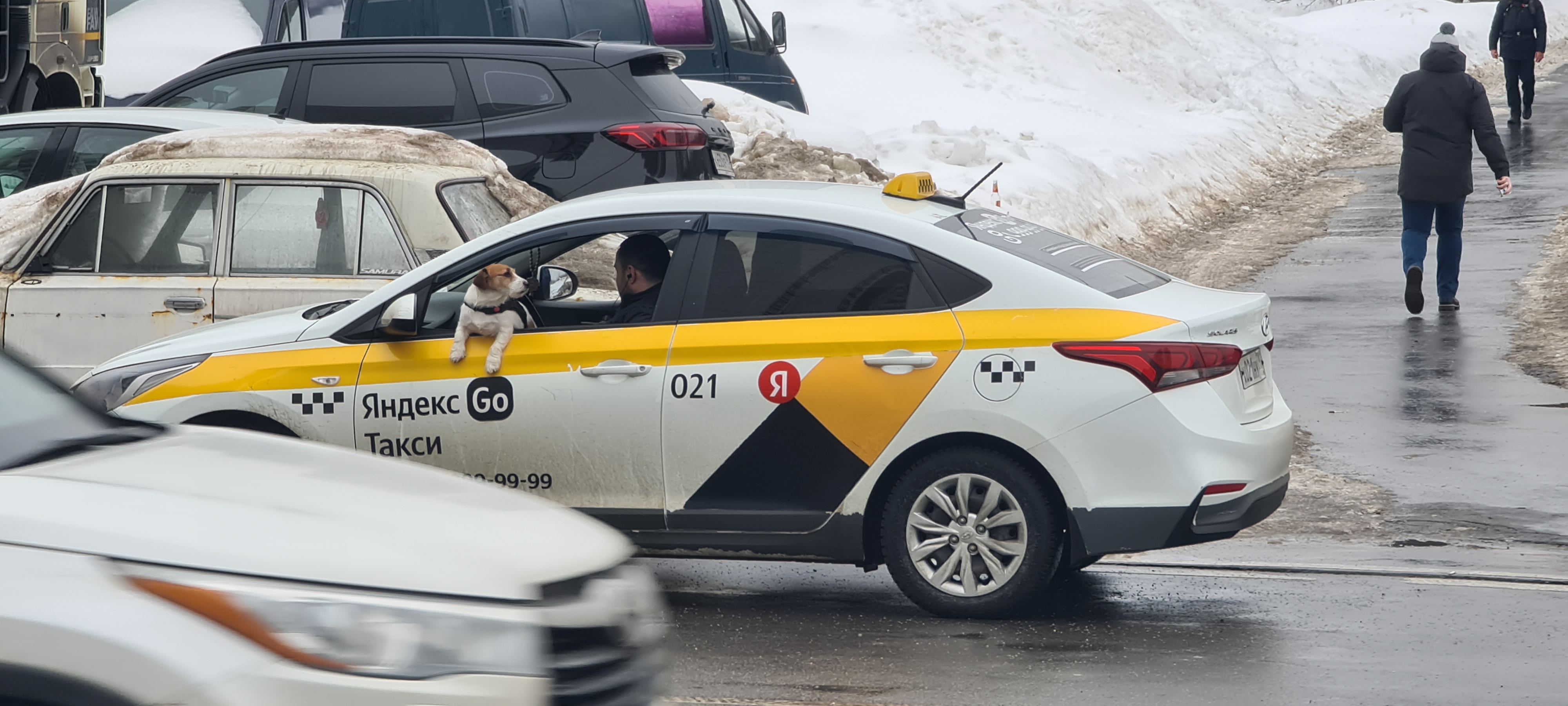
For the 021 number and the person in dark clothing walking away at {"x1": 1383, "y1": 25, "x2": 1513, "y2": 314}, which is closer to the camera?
the 021 number

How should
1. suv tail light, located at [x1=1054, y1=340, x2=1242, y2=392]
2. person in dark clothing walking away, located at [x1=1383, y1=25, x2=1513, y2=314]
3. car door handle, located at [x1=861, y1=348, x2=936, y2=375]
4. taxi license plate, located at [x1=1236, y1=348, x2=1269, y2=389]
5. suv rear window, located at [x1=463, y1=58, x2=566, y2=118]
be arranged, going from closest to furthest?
suv tail light, located at [x1=1054, y1=340, x2=1242, y2=392] → car door handle, located at [x1=861, y1=348, x2=936, y2=375] → taxi license plate, located at [x1=1236, y1=348, x2=1269, y2=389] → suv rear window, located at [x1=463, y1=58, x2=566, y2=118] → person in dark clothing walking away, located at [x1=1383, y1=25, x2=1513, y2=314]

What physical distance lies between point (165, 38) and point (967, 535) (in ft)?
53.6

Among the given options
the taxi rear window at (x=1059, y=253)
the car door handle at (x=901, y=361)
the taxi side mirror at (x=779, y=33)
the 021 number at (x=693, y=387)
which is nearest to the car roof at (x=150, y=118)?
the 021 number at (x=693, y=387)

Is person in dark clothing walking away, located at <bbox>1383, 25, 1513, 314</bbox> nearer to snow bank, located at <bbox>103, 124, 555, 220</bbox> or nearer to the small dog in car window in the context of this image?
snow bank, located at <bbox>103, 124, 555, 220</bbox>

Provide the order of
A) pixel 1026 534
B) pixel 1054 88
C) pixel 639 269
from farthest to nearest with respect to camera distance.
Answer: pixel 1054 88 → pixel 639 269 → pixel 1026 534

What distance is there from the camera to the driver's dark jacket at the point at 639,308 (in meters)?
6.16

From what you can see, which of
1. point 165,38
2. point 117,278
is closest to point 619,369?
point 117,278

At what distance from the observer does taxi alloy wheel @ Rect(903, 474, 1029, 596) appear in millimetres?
5789

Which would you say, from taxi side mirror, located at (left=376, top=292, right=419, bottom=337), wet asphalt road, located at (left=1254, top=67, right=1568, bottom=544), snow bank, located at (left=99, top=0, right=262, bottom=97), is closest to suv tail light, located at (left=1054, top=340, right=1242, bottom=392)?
wet asphalt road, located at (left=1254, top=67, right=1568, bottom=544)

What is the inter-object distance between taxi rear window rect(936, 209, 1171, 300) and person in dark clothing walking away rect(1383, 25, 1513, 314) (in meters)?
6.71

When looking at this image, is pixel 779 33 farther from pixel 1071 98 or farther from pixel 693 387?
pixel 693 387

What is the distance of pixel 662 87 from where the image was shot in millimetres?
11164

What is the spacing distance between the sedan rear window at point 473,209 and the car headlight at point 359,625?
4964mm

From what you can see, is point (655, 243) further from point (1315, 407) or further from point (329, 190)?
point (1315, 407)
